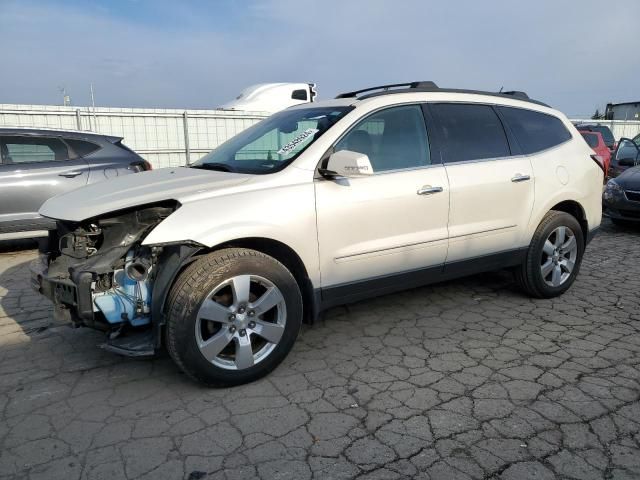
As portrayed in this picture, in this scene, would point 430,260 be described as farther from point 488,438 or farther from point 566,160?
point 566,160

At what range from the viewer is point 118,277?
3.00 m

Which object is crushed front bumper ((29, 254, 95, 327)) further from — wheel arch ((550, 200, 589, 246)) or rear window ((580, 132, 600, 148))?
rear window ((580, 132, 600, 148))

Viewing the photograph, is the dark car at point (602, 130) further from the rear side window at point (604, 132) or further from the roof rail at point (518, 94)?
the roof rail at point (518, 94)

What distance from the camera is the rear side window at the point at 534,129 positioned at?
4.46m

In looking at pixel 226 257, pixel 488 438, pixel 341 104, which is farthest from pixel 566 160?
pixel 226 257

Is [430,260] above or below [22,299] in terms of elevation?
above

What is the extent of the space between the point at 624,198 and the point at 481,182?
5075 millimetres

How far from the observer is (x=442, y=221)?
3834mm

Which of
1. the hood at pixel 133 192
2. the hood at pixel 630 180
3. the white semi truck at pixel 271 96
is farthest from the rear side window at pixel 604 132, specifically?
the hood at pixel 133 192

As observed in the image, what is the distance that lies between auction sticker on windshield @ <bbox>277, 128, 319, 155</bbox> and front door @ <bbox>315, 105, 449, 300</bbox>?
0.23 metres

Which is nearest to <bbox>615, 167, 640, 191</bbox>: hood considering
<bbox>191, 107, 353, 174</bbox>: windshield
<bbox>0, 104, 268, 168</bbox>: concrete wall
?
<bbox>191, 107, 353, 174</bbox>: windshield

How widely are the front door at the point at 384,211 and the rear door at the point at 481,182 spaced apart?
0.15m

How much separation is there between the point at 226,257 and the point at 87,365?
4.50 ft

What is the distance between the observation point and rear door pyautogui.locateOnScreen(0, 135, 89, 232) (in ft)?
20.4
